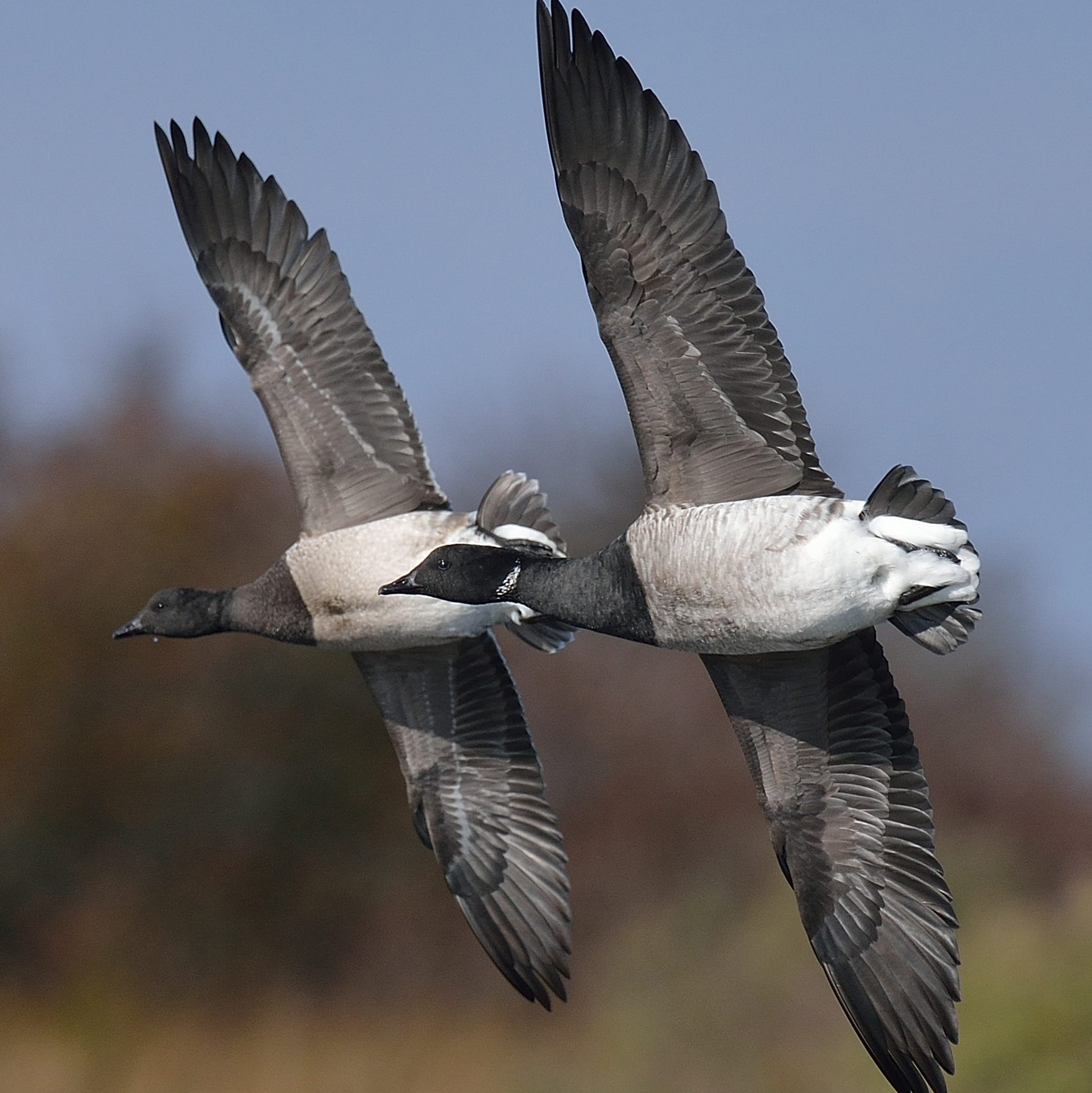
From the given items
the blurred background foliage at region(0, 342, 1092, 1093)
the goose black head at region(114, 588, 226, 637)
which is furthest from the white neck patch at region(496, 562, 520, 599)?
the blurred background foliage at region(0, 342, 1092, 1093)

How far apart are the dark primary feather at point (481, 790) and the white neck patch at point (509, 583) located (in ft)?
4.82

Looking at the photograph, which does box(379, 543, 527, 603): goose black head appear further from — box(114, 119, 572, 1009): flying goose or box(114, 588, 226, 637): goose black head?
box(114, 588, 226, 637): goose black head

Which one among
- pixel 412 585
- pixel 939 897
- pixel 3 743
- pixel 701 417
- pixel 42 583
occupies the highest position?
pixel 701 417

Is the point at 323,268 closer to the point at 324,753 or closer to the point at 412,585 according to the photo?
the point at 412,585

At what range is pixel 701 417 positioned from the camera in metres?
8.63

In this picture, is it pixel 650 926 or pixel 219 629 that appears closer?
pixel 219 629

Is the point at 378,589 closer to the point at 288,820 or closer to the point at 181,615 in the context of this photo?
the point at 181,615

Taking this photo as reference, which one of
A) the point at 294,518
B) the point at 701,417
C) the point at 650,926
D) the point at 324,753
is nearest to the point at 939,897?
the point at 701,417

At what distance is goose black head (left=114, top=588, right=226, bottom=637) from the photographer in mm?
11547

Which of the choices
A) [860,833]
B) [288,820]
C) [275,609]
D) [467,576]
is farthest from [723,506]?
[288,820]

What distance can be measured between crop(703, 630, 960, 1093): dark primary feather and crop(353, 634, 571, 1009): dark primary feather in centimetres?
202

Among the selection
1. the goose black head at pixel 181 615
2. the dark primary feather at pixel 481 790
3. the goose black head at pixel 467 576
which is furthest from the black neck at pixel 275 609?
the goose black head at pixel 467 576

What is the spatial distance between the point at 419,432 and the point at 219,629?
1942 mm

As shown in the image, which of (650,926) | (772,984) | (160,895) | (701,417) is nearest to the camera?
(701,417)
